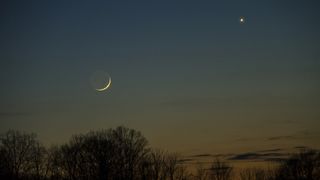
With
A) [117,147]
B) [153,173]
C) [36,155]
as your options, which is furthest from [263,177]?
[36,155]

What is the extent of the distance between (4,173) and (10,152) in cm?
634

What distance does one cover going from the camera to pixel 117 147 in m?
113

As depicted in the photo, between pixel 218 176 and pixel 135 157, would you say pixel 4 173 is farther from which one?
pixel 218 176

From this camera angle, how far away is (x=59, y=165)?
116500 mm

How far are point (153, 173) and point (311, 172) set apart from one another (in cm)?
3614

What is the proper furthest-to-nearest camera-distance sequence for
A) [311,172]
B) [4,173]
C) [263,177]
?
[263,177] → [311,172] → [4,173]

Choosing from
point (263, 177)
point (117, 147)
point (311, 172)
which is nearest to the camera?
point (117, 147)

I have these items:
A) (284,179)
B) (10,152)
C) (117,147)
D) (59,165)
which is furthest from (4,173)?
(284,179)

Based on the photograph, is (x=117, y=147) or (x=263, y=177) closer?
(x=117, y=147)

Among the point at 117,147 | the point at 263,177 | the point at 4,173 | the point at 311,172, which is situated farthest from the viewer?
the point at 263,177

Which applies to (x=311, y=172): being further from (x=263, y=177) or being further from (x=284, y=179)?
(x=263, y=177)

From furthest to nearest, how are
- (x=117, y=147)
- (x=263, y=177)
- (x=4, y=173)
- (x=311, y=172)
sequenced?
(x=263, y=177)
(x=311, y=172)
(x=117, y=147)
(x=4, y=173)

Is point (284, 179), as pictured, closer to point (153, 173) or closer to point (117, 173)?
point (153, 173)

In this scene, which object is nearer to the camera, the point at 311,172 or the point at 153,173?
the point at 153,173
